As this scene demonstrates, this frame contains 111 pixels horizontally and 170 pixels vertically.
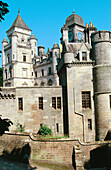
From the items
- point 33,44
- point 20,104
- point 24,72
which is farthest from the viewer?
point 33,44

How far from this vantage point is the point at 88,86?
23422 mm

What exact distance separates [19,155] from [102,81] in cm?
1171

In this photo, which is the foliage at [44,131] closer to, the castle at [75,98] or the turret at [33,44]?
the castle at [75,98]

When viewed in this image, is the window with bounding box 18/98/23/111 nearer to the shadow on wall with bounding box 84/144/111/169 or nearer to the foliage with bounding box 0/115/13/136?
the shadow on wall with bounding box 84/144/111/169

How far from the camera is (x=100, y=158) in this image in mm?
19781

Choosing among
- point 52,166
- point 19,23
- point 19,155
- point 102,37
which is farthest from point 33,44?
point 52,166

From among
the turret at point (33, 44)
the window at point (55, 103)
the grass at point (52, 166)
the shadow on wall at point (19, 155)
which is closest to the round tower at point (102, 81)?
the window at point (55, 103)

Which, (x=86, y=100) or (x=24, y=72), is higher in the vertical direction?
(x=24, y=72)

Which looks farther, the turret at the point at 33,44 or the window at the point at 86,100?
the turret at the point at 33,44

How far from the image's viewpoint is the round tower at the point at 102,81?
22266 millimetres

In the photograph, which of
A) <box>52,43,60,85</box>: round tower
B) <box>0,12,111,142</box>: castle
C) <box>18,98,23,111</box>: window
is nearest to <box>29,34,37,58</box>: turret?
<box>52,43,60,85</box>: round tower

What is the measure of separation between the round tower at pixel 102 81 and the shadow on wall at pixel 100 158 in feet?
9.44

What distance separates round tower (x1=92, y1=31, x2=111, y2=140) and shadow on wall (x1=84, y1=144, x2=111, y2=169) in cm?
288

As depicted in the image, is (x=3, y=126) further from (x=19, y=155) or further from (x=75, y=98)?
(x=75, y=98)
